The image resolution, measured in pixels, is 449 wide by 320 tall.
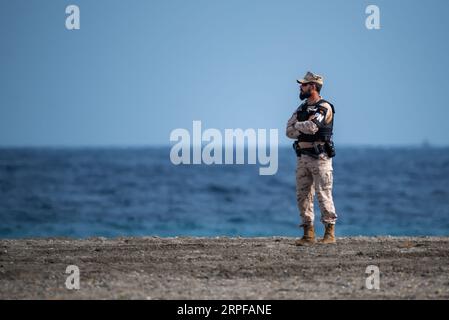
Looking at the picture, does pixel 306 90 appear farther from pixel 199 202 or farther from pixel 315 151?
pixel 199 202

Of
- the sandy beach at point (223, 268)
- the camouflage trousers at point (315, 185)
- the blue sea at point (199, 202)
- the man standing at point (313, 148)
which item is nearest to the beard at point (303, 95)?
the man standing at point (313, 148)

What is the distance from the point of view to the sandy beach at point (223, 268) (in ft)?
33.2

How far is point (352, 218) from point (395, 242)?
28.2m

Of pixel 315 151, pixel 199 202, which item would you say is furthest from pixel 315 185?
pixel 199 202

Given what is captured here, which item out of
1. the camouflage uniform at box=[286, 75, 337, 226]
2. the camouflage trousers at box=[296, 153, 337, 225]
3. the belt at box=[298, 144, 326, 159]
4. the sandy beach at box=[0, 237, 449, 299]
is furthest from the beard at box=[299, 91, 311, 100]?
the sandy beach at box=[0, 237, 449, 299]

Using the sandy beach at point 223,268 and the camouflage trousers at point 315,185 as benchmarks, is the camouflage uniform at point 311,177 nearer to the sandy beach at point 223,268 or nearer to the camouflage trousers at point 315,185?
the camouflage trousers at point 315,185

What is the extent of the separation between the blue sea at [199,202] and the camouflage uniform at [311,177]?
18.0 metres

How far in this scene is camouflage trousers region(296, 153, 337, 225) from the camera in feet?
44.8

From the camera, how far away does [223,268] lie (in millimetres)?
11695

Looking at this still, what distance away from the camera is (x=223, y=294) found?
10.0 meters

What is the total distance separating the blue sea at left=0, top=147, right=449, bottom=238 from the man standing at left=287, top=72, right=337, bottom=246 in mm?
18013

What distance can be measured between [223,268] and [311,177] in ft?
8.97
